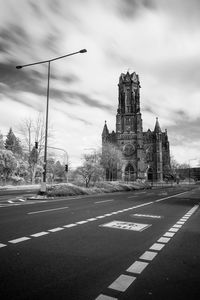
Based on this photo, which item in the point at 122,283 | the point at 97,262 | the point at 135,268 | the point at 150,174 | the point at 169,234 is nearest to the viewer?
the point at 122,283

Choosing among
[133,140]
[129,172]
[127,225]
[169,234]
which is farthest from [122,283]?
[133,140]

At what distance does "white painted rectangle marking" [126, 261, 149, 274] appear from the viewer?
447 cm

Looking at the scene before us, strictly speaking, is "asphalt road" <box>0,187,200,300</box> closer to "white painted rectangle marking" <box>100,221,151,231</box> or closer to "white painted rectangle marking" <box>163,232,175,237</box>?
"white painted rectangle marking" <box>163,232,175,237</box>

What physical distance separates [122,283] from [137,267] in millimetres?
799

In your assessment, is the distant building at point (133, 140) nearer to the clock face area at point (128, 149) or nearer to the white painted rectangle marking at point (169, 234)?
the clock face area at point (128, 149)

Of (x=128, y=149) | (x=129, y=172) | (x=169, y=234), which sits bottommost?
(x=169, y=234)

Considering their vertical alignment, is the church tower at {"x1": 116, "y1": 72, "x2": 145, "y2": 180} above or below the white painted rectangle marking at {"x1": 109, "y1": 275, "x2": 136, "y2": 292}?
above

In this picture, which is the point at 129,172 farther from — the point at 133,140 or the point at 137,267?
the point at 137,267

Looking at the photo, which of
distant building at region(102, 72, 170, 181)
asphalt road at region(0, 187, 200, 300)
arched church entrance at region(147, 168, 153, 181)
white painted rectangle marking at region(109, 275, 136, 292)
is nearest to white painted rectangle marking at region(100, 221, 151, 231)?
asphalt road at region(0, 187, 200, 300)

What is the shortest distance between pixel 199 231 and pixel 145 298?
532 cm

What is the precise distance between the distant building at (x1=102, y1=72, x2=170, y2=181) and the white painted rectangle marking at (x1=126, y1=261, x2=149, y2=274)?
287 feet

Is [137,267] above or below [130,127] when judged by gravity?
below

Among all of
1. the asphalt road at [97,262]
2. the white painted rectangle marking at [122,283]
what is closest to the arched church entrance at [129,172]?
the asphalt road at [97,262]

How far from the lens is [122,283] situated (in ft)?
12.8
